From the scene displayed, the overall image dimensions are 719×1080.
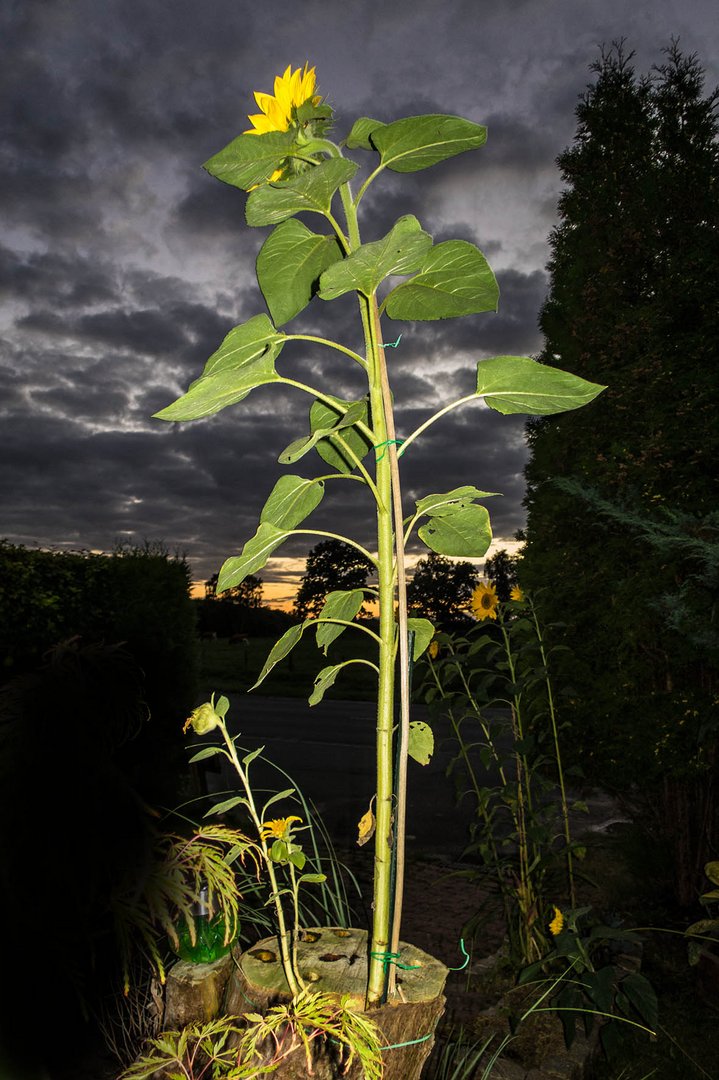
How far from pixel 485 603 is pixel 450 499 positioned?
5.83ft

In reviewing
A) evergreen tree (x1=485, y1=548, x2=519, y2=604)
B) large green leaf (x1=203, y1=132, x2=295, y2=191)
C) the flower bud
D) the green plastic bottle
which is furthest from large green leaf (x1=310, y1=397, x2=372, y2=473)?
evergreen tree (x1=485, y1=548, x2=519, y2=604)

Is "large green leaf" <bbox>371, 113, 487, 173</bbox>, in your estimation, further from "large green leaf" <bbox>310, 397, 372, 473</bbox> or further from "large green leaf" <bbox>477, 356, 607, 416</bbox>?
"large green leaf" <bbox>310, 397, 372, 473</bbox>

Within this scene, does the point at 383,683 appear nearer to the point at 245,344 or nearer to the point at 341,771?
the point at 245,344

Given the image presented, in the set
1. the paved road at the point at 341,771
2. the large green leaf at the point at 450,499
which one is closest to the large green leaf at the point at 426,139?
the large green leaf at the point at 450,499

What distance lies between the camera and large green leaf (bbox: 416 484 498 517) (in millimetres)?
1297

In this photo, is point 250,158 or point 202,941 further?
point 202,941

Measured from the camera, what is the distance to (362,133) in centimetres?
122

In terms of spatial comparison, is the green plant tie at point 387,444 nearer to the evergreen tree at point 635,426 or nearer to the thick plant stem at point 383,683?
the thick plant stem at point 383,683

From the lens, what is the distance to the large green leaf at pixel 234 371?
111cm

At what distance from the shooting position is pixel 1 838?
163cm

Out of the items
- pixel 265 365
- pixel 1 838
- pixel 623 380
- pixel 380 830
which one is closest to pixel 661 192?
pixel 623 380

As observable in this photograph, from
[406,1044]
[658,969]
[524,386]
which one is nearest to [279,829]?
[406,1044]

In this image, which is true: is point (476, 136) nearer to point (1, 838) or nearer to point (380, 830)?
point (380, 830)

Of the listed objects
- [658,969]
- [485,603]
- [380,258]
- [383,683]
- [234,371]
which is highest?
[380,258]
